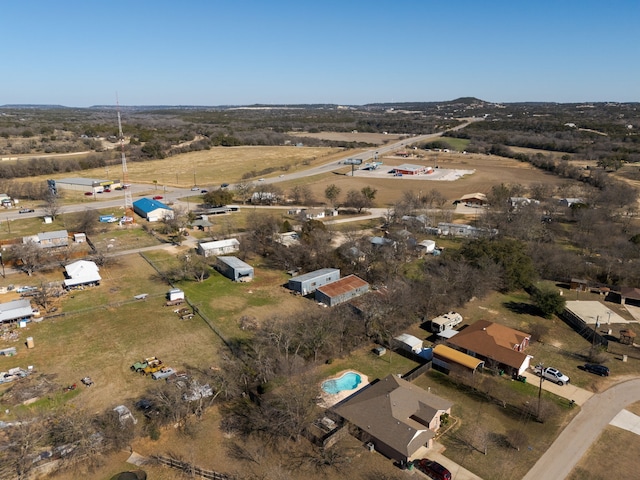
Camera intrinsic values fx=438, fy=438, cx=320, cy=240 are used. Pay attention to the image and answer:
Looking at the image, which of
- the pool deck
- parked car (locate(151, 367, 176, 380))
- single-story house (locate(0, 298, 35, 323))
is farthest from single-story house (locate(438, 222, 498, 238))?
single-story house (locate(0, 298, 35, 323))

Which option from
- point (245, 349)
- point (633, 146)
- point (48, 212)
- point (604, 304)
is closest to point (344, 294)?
point (245, 349)

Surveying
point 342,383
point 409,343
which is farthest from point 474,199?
point 342,383

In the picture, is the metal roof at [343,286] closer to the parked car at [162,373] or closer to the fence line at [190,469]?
the parked car at [162,373]

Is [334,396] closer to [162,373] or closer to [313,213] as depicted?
[162,373]

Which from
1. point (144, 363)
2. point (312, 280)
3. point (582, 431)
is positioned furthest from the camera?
point (312, 280)

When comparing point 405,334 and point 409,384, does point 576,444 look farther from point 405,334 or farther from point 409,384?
point 405,334

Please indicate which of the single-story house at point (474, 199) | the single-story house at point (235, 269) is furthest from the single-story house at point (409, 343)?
the single-story house at point (474, 199)

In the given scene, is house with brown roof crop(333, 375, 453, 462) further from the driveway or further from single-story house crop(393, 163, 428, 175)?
single-story house crop(393, 163, 428, 175)
